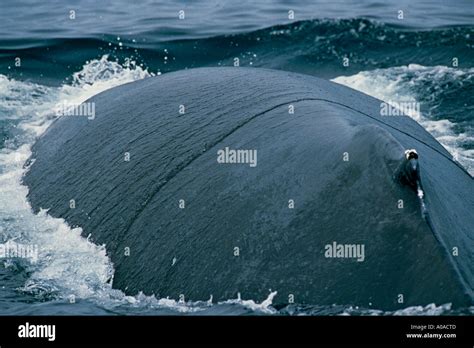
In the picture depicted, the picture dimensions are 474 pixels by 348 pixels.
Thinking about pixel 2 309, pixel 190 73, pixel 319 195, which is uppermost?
pixel 190 73

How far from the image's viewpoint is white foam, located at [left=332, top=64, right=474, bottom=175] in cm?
1298

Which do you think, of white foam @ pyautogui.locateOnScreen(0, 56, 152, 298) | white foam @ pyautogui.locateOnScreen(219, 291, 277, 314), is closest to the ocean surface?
white foam @ pyautogui.locateOnScreen(0, 56, 152, 298)

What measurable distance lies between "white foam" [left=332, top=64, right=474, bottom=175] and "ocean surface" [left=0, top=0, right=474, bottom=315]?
0.03 meters

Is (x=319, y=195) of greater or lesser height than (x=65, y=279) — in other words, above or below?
above

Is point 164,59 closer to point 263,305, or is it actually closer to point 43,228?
point 43,228

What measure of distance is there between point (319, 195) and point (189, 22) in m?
15.4

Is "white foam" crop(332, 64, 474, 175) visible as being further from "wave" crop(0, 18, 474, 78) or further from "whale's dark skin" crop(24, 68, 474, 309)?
"whale's dark skin" crop(24, 68, 474, 309)

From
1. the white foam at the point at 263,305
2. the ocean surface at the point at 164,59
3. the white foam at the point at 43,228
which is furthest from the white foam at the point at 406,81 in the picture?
the white foam at the point at 263,305

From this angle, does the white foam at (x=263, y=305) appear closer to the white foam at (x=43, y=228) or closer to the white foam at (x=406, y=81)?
the white foam at (x=43, y=228)

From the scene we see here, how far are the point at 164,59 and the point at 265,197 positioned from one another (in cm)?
1201
